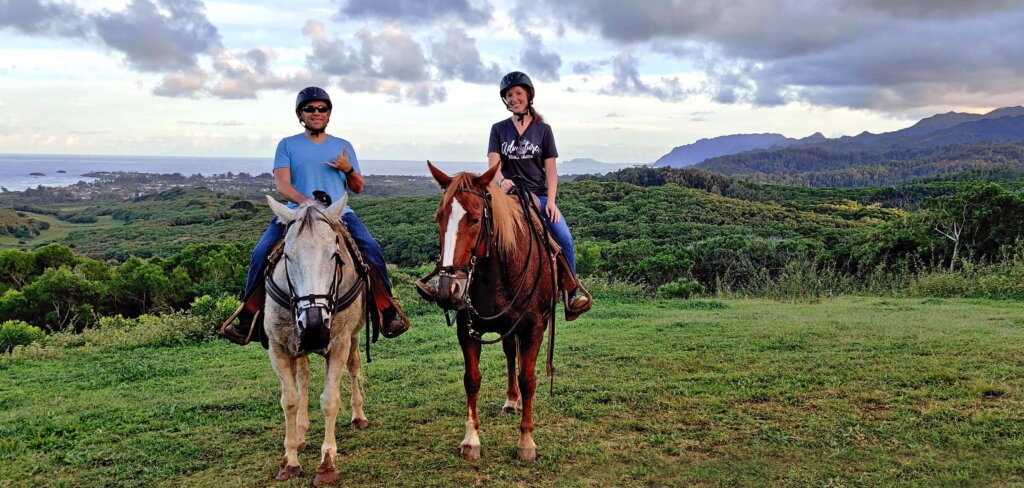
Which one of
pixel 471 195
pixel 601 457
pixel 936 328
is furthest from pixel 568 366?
pixel 936 328

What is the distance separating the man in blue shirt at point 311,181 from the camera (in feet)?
15.5

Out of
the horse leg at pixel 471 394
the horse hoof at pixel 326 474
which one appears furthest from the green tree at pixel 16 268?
the horse leg at pixel 471 394

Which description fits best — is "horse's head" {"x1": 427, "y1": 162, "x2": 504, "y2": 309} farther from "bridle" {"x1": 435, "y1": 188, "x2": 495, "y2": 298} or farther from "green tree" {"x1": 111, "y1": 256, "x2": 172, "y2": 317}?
"green tree" {"x1": 111, "y1": 256, "x2": 172, "y2": 317}

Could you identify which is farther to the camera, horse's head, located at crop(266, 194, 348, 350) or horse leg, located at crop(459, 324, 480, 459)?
horse leg, located at crop(459, 324, 480, 459)

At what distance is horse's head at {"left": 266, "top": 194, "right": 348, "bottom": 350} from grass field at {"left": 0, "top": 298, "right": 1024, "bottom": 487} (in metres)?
1.47

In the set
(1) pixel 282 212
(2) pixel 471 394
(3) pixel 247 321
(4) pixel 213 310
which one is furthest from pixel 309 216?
(4) pixel 213 310

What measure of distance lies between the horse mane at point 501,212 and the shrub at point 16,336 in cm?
1097

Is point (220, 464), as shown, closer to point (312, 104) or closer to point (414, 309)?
point (312, 104)

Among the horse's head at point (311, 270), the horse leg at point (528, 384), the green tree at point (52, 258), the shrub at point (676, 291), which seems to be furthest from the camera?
the green tree at point (52, 258)

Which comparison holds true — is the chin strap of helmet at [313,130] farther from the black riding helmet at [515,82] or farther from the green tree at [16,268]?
the green tree at [16,268]

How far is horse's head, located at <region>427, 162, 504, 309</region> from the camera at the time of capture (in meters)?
3.79

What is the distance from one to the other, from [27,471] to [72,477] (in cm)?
48

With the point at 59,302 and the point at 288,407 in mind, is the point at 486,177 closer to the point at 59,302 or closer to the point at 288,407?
the point at 288,407

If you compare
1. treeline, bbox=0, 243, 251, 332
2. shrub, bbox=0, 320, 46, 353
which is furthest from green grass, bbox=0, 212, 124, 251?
shrub, bbox=0, 320, 46, 353
